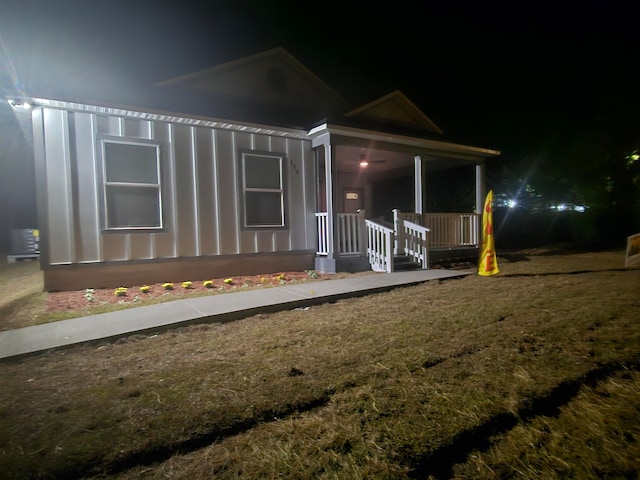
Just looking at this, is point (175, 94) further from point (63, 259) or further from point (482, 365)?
point (482, 365)

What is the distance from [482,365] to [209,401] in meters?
2.08

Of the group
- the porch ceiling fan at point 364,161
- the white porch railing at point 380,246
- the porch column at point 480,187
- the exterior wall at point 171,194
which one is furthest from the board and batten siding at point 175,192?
the porch column at point 480,187

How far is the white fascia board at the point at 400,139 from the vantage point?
7257 millimetres

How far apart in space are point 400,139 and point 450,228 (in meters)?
3.07

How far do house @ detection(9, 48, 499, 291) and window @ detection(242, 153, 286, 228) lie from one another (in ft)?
0.07

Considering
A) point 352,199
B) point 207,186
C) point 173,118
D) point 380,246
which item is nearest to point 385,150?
point 380,246

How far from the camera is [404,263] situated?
7555mm

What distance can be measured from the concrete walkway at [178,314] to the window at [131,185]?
2.12m

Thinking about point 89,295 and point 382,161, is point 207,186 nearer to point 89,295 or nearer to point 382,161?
point 89,295

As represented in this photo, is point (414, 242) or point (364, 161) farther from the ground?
point (364, 161)

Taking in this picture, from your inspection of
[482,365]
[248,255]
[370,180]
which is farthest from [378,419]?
[370,180]

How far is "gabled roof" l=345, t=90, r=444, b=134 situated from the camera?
1028cm

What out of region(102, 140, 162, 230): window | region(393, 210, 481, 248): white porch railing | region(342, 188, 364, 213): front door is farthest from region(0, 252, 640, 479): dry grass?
region(342, 188, 364, 213): front door

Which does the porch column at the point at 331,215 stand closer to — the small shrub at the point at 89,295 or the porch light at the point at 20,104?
the small shrub at the point at 89,295
